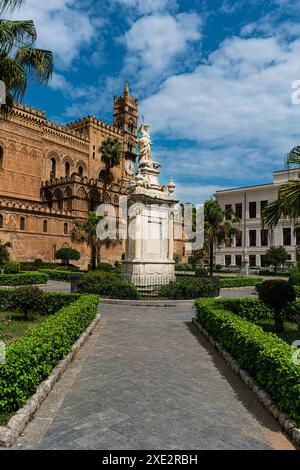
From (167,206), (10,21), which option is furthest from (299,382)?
(167,206)

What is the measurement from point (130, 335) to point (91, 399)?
15.1ft

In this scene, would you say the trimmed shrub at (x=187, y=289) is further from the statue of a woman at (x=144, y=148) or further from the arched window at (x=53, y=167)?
the arched window at (x=53, y=167)

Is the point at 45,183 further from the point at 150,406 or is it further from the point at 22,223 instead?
the point at 150,406

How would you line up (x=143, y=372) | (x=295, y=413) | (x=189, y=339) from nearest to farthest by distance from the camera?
(x=295, y=413) → (x=143, y=372) → (x=189, y=339)

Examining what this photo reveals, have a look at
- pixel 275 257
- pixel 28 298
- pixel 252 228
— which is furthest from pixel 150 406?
pixel 252 228

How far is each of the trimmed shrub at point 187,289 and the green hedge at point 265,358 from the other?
790 centimetres

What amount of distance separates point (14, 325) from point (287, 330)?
28.3ft

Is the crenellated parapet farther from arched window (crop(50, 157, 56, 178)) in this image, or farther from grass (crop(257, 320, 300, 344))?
grass (crop(257, 320, 300, 344))

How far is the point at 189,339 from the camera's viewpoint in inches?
383

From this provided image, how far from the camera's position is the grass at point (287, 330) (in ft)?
31.5

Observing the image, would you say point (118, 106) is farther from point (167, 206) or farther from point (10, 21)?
point (10, 21)

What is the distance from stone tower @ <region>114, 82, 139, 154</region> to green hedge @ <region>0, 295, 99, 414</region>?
69.0 metres

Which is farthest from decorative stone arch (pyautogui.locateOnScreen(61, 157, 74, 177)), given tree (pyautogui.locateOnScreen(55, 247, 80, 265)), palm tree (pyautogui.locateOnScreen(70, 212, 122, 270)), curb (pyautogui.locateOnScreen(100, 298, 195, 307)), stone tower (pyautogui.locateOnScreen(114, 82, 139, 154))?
curb (pyautogui.locateOnScreen(100, 298, 195, 307))

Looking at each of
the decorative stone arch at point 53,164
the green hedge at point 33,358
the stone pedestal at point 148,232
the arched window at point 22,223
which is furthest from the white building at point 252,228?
→ the green hedge at point 33,358
